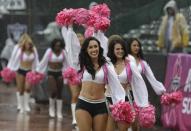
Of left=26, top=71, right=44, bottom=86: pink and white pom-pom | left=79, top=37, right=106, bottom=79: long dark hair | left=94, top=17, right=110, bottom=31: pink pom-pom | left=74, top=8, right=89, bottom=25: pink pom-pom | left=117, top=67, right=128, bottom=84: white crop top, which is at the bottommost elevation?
left=26, top=71, right=44, bottom=86: pink and white pom-pom

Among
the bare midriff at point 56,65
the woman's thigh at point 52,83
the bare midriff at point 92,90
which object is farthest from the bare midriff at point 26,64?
the bare midriff at point 92,90

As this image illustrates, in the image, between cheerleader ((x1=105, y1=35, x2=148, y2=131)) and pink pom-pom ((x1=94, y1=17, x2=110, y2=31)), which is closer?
cheerleader ((x1=105, y1=35, x2=148, y2=131))

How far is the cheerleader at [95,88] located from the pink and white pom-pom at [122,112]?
0.53 feet

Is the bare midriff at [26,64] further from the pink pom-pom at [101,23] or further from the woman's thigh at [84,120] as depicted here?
the woman's thigh at [84,120]

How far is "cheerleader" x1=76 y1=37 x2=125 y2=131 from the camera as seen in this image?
9.65 m

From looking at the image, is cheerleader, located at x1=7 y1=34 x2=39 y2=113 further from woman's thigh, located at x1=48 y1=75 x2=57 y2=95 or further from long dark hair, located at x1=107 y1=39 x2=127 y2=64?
long dark hair, located at x1=107 y1=39 x2=127 y2=64

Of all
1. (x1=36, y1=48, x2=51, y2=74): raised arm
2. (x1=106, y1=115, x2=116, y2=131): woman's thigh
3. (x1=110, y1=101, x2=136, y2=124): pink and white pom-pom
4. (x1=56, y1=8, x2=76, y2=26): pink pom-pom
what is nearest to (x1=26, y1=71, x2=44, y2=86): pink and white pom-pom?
A: (x1=36, y1=48, x2=51, y2=74): raised arm

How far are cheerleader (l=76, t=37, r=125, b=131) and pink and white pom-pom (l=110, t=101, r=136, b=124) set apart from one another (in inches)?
6.3

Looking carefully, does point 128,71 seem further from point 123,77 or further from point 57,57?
point 57,57

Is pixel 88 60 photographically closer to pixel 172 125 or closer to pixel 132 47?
pixel 132 47

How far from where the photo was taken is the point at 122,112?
9.47m

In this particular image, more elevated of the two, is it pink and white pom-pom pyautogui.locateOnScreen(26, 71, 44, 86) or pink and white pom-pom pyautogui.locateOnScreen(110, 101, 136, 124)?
pink and white pom-pom pyautogui.locateOnScreen(26, 71, 44, 86)

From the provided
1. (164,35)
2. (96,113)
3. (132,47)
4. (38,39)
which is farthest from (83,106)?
(38,39)

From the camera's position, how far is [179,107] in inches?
566
